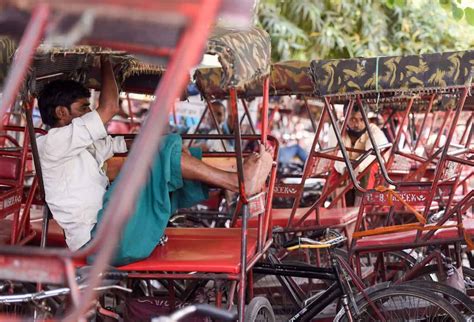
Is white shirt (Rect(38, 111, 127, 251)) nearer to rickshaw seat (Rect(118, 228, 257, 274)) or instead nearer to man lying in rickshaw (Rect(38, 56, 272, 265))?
man lying in rickshaw (Rect(38, 56, 272, 265))

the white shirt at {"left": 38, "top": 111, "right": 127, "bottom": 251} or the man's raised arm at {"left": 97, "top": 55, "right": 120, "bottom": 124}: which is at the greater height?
the man's raised arm at {"left": 97, "top": 55, "right": 120, "bottom": 124}

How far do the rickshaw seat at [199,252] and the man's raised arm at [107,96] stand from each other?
2.59 feet

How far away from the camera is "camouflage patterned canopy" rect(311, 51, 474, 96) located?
14.3 feet

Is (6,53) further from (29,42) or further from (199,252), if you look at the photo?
(29,42)

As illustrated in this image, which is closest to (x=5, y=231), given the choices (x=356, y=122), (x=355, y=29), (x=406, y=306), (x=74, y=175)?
(x=74, y=175)

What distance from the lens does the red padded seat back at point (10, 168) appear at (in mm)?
4023

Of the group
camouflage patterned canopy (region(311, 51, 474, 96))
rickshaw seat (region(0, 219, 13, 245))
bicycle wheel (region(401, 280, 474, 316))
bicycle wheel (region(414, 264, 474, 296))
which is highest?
camouflage patterned canopy (region(311, 51, 474, 96))

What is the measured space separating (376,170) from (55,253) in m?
4.97

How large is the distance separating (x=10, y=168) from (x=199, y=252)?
117 centimetres

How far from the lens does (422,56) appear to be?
14.7 feet

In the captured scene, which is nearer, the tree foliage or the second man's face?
the second man's face

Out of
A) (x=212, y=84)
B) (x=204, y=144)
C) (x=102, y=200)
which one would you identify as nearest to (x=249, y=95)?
(x=212, y=84)

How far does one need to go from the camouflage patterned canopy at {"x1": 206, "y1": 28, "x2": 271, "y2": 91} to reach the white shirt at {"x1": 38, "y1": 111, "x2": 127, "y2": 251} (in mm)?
931

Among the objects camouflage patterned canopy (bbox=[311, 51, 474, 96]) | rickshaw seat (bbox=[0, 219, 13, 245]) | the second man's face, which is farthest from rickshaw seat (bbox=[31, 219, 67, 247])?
the second man's face
